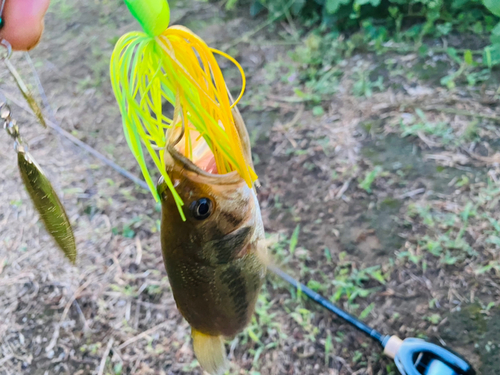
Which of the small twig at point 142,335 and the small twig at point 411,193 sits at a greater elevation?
the small twig at point 142,335

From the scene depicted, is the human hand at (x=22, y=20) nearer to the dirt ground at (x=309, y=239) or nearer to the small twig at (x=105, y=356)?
the dirt ground at (x=309, y=239)

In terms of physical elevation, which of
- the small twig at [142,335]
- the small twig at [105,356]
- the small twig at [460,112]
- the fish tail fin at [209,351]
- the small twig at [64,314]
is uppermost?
the fish tail fin at [209,351]

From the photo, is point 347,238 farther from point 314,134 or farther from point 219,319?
point 219,319

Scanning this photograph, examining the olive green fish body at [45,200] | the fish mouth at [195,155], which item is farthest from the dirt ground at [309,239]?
the olive green fish body at [45,200]

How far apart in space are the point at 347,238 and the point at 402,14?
7.78ft

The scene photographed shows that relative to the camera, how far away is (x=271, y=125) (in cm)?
311

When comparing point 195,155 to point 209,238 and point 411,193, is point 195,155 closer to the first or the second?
point 209,238

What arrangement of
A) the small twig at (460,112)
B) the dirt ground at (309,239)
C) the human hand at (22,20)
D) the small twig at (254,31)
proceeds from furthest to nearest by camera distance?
the small twig at (254,31)
the small twig at (460,112)
the dirt ground at (309,239)
the human hand at (22,20)

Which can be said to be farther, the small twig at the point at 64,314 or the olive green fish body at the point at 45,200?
the small twig at the point at 64,314

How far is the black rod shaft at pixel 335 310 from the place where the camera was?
74.4 inches

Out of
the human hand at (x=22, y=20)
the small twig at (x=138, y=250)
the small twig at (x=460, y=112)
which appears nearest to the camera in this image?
the human hand at (x=22, y=20)

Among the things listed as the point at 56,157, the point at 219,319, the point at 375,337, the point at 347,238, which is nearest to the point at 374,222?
the point at 347,238

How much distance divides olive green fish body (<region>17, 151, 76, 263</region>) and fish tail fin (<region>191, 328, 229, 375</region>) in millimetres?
576

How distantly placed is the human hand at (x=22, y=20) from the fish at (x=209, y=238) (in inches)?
14.0
